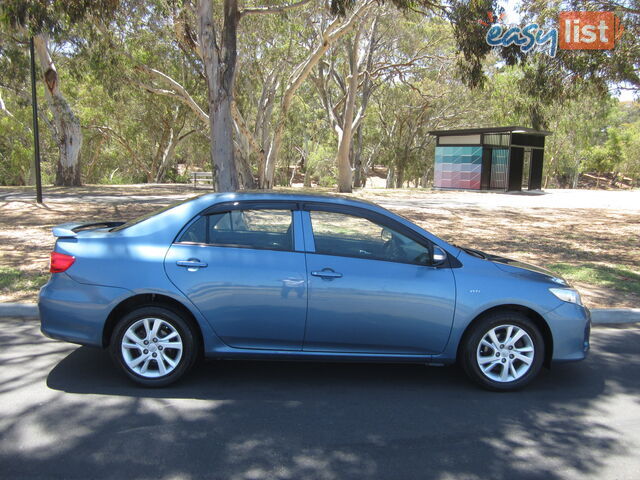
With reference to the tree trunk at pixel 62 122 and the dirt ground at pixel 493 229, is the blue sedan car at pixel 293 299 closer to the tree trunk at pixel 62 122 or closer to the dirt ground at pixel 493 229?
the dirt ground at pixel 493 229

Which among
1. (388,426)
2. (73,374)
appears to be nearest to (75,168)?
(73,374)

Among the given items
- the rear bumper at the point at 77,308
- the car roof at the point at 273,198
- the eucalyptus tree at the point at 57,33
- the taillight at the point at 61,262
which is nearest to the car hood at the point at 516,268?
the car roof at the point at 273,198

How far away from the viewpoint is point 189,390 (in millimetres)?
4414

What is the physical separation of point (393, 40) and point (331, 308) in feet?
86.8

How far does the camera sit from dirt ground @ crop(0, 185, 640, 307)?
801 centimetres

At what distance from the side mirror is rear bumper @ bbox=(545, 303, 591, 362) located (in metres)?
0.96

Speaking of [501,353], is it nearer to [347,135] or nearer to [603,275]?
[603,275]

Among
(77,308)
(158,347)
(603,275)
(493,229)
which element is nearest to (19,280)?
(77,308)

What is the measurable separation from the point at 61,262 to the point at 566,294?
4.13 metres

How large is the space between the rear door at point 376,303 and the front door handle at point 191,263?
33.1 inches

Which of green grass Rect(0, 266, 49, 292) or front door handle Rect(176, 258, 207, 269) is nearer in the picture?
front door handle Rect(176, 258, 207, 269)

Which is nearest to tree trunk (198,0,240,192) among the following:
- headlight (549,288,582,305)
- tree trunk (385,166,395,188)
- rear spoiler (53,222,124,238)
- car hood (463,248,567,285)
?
rear spoiler (53,222,124,238)

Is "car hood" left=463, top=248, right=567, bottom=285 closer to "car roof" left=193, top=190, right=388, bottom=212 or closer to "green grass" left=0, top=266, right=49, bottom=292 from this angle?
"car roof" left=193, top=190, right=388, bottom=212

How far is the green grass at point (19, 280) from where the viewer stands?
23.4 feet
